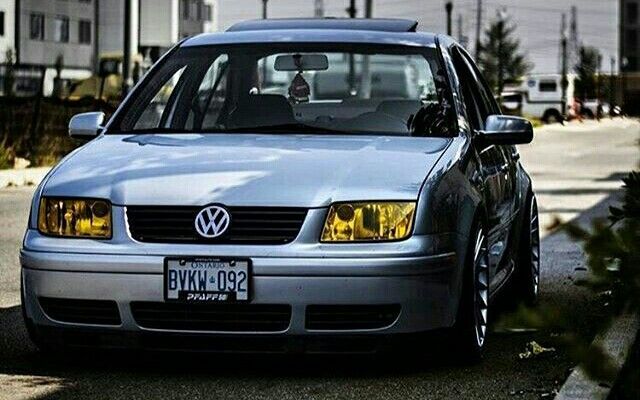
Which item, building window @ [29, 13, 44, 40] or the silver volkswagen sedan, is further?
building window @ [29, 13, 44, 40]

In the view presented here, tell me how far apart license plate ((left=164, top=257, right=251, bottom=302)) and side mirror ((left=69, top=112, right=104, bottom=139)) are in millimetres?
1484

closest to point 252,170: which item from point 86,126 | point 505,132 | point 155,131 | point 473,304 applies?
point 473,304

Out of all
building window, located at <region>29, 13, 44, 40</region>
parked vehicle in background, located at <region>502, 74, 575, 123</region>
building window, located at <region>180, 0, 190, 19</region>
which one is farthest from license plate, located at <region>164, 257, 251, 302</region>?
building window, located at <region>180, 0, 190, 19</region>

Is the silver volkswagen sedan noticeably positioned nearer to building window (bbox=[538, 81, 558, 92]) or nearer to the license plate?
the license plate

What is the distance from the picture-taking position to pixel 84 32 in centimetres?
10169

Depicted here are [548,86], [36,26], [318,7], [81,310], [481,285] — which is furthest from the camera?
Answer: [318,7]

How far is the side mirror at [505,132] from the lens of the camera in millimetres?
7414

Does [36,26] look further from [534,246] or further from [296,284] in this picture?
[296,284]

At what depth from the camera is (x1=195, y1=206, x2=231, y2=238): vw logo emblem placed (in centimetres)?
623

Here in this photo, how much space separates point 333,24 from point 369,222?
2196mm

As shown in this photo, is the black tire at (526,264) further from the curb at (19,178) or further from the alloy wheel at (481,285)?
the curb at (19,178)

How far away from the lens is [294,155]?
6.73m

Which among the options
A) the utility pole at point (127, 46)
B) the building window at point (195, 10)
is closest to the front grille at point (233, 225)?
the utility pole at point (127, 46)

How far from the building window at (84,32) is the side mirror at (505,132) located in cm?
9515
